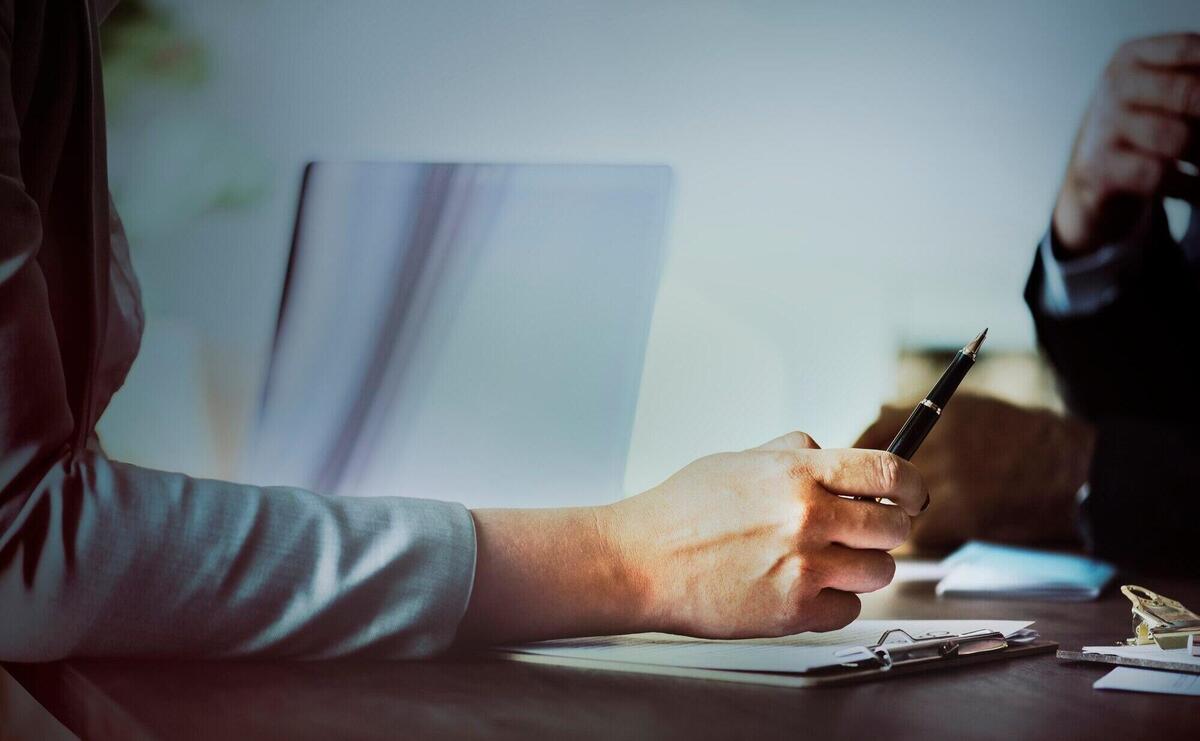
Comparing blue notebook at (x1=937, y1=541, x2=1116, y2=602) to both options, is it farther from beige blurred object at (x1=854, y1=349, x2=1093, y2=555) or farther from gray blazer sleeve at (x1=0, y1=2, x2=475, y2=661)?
gray blazer sleeve at (x1=0, y1=2, x2=475, y2=661)

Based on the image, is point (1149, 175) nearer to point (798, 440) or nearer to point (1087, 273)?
point (1087, 273)

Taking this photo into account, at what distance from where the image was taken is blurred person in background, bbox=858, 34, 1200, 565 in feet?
3.48

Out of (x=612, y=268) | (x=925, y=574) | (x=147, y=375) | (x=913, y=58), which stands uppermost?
(x=913, y=58)

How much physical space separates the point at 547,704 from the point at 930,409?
0.92 ft

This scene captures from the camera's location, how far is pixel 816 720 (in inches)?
13.0

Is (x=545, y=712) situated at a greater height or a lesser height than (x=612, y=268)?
lesser

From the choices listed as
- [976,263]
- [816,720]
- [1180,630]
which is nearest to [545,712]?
[816,720]

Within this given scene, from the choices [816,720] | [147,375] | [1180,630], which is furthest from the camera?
[147,375]

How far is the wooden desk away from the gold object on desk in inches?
1.8

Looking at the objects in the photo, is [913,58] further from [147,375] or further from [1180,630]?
[147,375]

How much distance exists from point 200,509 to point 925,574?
2.73 ft

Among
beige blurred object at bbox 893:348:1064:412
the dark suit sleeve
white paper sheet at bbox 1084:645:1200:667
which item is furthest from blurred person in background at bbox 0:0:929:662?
the dark suit sleeve

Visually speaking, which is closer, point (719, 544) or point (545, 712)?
point (545, 712)

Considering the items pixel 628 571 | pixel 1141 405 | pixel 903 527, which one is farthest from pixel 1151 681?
pixel 1141 405
